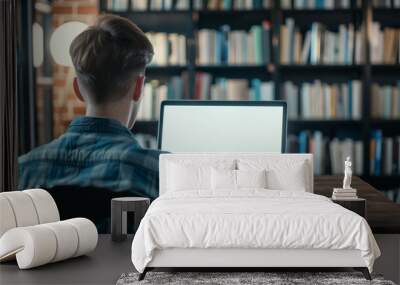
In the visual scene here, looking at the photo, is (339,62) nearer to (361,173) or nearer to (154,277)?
(361,173)

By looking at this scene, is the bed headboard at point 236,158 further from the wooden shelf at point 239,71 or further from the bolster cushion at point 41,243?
the wooden shelf at point 239,71

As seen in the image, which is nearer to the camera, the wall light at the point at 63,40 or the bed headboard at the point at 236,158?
the bed headboard at the point at 236,158

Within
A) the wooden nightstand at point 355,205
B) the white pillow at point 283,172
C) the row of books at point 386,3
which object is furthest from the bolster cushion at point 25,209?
the row of books at point 386,3

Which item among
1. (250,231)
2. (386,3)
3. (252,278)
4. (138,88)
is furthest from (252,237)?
(386,3)

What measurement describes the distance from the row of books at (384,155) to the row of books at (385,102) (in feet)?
0.53

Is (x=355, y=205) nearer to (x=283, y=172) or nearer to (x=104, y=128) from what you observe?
(x=283, y=172)

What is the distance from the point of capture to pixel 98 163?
5.95 meters

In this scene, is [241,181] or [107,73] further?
[107,73]

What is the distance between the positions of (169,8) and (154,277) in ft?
10.2

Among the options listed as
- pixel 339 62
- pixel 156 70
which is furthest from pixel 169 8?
pixel 339 62

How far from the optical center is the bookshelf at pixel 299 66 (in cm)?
658

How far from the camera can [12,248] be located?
13.8 ft

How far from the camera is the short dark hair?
21.5 ft

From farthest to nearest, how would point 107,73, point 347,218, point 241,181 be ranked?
1. point 107,73
2. point 241,181
3. point 347,218
